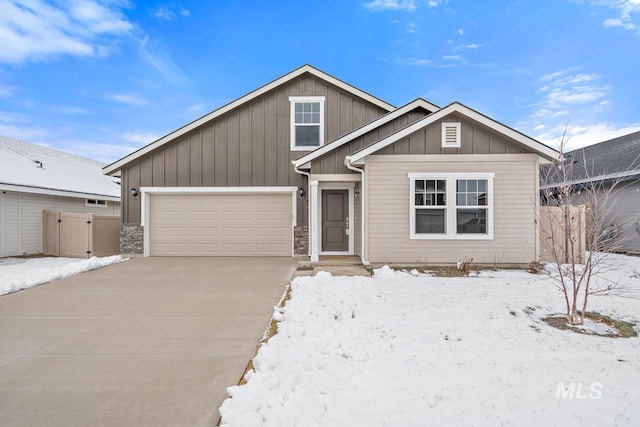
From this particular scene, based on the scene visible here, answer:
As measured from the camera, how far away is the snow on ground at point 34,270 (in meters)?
6.69

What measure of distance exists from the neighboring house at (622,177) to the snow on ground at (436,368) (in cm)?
687

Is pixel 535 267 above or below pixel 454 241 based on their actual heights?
below

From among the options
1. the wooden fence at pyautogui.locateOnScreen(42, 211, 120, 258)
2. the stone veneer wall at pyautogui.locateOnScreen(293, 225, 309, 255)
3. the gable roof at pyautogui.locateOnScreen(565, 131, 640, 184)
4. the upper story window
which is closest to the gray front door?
the stone veneer wall at pyautogui.locateOnScreen(293, 225, 309, 255)

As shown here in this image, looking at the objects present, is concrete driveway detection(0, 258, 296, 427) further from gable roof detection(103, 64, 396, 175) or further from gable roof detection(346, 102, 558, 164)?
gable roof detection(103, 64, 396, 175)

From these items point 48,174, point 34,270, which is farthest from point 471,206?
point 48,174

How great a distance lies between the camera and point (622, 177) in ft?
36.2

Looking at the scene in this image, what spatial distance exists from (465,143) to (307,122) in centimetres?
532

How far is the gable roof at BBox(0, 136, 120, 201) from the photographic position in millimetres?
11930

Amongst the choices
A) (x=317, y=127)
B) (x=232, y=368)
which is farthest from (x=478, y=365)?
(x=317, y=127)

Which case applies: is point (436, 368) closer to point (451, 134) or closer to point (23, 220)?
point (451, 134)

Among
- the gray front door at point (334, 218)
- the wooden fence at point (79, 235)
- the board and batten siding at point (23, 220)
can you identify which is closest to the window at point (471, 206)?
the gray front door at point (334, 218)

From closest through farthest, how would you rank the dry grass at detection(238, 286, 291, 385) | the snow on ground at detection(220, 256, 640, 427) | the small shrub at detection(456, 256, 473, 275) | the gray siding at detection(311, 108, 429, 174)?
the snow on ground at detection(220, 256, 640, 427), the dry grass at detection(238, 286, 291, 385), the small shrub at detection(456, 256, 473, 275), the gray siding at detection(311, 108, 429, 174)

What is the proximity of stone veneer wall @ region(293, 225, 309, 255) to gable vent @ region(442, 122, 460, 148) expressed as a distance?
5.07 meters

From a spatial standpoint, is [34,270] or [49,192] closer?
[34,270]
